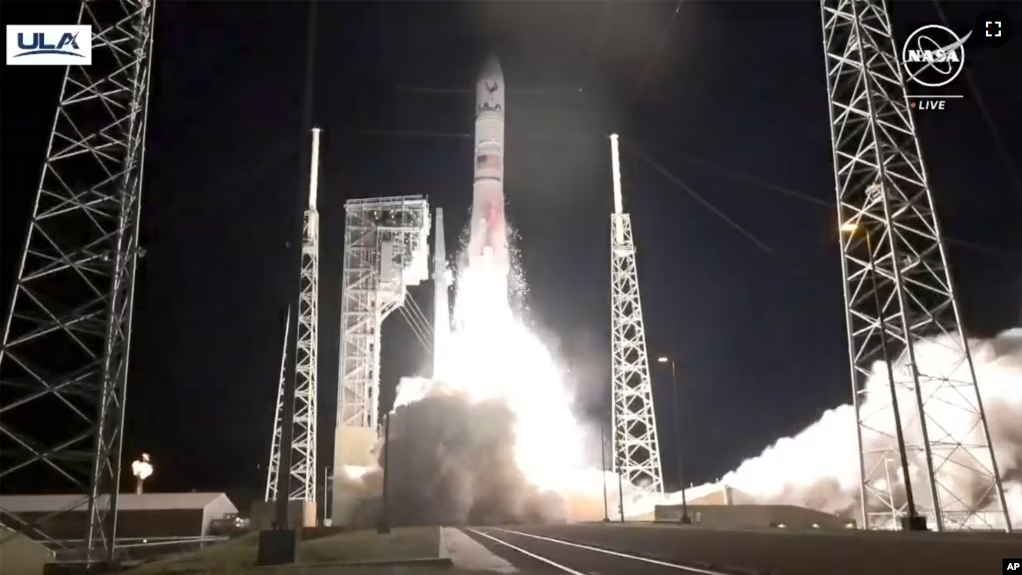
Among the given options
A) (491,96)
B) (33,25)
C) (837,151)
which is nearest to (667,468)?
(491,96)

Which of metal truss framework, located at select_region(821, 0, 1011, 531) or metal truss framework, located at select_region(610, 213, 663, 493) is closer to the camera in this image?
metal truss framework, located at select_region(821, 0, 1011, 531)

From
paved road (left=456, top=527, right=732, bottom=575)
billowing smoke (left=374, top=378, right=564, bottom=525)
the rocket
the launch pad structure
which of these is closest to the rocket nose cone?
the rocket

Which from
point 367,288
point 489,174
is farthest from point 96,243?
point 489,174

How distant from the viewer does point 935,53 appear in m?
25.2

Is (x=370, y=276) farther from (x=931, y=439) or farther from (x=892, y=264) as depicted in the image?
(x=931, y=439)

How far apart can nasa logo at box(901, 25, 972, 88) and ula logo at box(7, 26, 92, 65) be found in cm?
2351

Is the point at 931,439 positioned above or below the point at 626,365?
below

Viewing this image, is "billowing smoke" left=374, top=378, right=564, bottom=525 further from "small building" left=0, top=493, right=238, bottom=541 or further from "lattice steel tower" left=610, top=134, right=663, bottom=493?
"small building" left=0, top=493, right=238, bottom=541

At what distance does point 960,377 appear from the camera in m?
42.8

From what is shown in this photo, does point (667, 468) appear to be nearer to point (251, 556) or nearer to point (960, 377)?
point (960, 377)

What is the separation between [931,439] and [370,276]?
3290cm

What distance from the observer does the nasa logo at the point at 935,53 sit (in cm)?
2467

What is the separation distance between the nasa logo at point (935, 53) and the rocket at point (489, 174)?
89.7ft

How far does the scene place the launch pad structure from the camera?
170 feet
